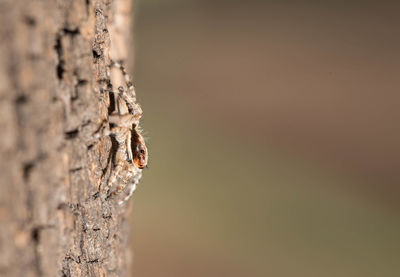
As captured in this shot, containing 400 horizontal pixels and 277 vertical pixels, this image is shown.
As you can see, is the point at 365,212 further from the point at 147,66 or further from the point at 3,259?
the point at 3,259

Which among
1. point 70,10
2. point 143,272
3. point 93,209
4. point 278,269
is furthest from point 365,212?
point 70,10

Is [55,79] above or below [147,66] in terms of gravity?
below

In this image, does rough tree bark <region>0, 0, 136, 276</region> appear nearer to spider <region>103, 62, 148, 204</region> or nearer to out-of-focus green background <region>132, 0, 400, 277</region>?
spider <region>103, 62, 148, 204</region>

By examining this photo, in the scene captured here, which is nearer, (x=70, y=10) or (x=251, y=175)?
(x=70, y=10)

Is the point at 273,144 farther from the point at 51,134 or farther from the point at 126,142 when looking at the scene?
the point at 51,134

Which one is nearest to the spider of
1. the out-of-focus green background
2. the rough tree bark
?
the rough tree bark

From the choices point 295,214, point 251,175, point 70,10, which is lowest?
point 295,214

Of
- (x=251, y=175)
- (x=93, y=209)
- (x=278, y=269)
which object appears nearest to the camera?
(x=93, y=209)
